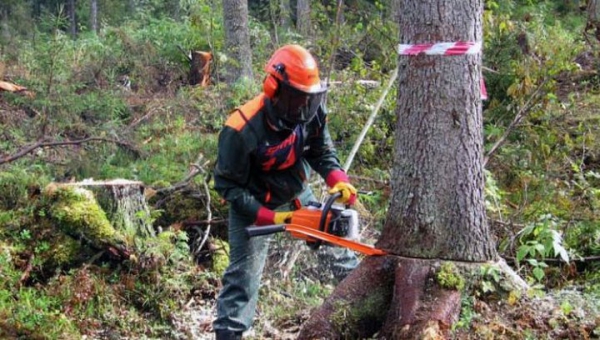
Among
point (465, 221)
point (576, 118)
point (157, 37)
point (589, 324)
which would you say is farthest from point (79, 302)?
point (157, 37)

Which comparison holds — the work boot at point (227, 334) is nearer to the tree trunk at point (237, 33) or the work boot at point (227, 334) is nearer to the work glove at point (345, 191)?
the work glove at point (345, 191)

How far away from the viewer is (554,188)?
21.3ft

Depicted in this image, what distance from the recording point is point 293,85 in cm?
387

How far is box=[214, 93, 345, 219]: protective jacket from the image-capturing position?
4.00 meters

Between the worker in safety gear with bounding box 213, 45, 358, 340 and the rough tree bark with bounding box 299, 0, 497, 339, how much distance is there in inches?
18.0

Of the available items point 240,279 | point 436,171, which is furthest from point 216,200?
point 436,171

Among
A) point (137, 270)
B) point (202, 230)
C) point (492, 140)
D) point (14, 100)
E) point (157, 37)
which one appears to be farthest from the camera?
point (157, 37)

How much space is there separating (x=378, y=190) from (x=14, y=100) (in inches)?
220

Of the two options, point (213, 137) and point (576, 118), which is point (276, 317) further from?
point (576, 118)

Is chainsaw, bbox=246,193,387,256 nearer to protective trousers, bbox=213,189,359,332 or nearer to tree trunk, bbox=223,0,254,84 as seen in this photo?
protective trousers, bbox=213,189,359,332

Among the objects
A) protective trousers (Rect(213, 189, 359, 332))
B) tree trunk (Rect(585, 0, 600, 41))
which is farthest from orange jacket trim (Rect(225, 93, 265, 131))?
tree trunk (Rect(585, 0, 600, 41))

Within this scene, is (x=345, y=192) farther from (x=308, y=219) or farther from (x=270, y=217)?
(x=270, y=217)

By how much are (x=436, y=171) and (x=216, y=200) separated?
3.00 meters

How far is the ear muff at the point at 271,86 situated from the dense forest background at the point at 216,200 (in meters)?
0.92
